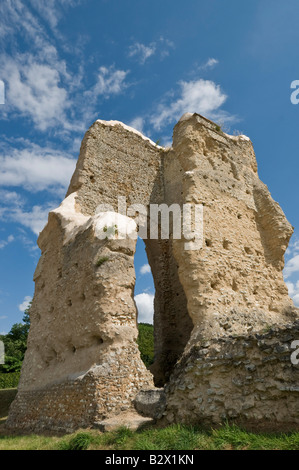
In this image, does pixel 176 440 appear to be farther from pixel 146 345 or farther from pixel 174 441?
pixel 146 345

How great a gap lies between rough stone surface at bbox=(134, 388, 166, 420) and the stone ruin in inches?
2.6

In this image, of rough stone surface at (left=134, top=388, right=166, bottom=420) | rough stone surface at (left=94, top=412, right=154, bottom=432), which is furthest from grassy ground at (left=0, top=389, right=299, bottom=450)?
rough stone surface at (left=134, top=388, right=166, bottom=420)

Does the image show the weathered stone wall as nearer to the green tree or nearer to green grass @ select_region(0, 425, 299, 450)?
green grass @ select_region(0, 425, 299, 450)

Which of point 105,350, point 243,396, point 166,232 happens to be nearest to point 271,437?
point 243,396

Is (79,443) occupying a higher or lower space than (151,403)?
lower

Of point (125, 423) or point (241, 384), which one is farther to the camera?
point (125, 423)

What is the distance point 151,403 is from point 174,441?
64.4 inches

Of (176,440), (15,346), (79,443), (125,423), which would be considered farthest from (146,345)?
(176,440)

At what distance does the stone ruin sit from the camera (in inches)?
193

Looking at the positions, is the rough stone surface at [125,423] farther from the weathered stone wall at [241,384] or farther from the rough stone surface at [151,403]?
the weathered stone wall at [241,384]

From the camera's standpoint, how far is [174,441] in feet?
14.4

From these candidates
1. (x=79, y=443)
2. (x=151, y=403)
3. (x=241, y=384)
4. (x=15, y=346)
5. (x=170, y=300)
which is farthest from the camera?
(x=15, y=346)

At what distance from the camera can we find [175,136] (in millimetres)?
11203

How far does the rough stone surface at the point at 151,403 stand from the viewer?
5560 mm
